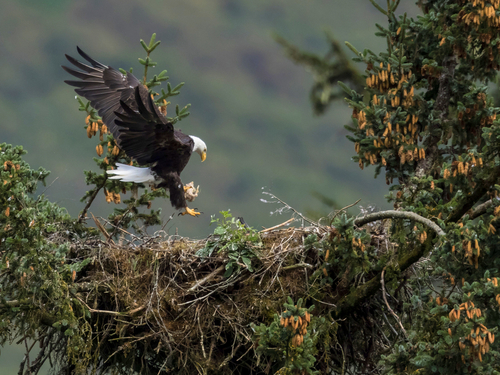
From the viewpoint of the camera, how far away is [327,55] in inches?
376

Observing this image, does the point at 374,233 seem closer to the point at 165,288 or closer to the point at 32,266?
the point at 165,288

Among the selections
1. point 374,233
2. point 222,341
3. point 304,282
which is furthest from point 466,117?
point 222,341

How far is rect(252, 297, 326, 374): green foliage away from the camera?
430 cm

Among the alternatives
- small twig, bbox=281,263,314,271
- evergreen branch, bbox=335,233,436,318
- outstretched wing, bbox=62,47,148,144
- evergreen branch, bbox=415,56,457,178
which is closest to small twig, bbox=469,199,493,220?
evergreen branch, bbox=335,233,436,318

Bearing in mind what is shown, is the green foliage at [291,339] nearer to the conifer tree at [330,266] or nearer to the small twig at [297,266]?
the conifer tree at [330,266]

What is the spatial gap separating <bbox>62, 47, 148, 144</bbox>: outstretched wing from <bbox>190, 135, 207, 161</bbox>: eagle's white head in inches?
35.8

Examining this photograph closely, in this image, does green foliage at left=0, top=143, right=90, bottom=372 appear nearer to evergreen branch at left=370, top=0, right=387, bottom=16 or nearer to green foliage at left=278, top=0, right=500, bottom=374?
green foliage at left=278, top=0, right=500, bottom=374

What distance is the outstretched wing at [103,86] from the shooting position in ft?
23.1

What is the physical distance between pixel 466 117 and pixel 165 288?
11.7ft

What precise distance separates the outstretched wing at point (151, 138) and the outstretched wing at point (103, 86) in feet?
0.67

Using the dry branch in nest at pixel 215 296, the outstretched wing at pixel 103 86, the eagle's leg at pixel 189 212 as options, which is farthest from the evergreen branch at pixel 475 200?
the outstretched wing at pixel 103 86

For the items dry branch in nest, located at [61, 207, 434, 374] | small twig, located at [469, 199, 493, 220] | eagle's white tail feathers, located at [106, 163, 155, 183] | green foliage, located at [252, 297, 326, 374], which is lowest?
green foliage, located at [252, 297, 326, 374]

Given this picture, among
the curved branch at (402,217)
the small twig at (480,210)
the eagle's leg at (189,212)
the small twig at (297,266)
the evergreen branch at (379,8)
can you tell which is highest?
the evergreen branch at (379,8)

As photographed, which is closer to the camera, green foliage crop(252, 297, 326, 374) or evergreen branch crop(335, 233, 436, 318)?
green foliage crop(252, 297, 326, 374)
